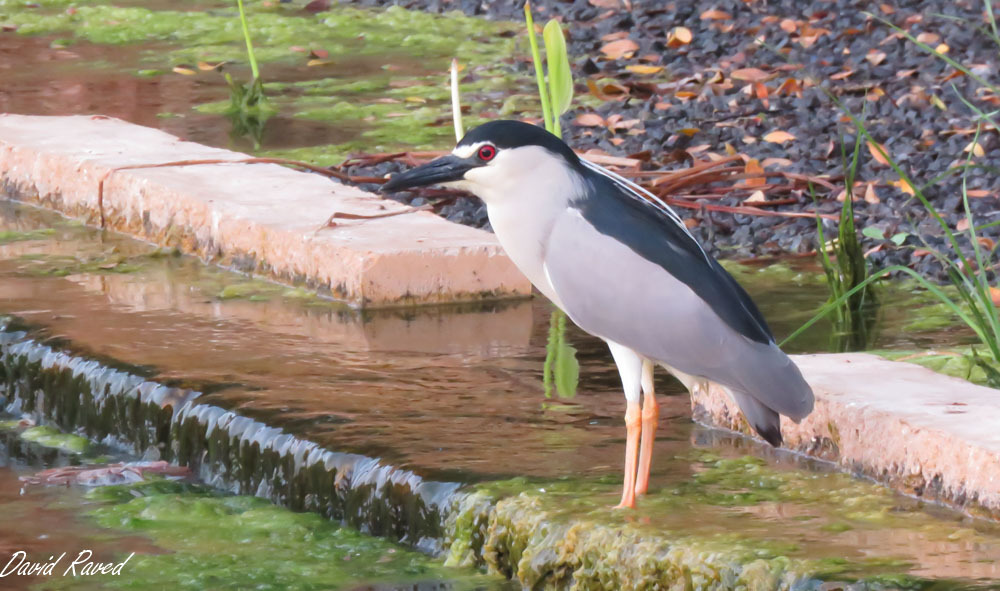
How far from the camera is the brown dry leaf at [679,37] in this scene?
928 cm

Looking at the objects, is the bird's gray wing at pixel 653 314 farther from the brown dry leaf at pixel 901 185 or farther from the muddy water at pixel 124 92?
the muddy water at pixel 124 92

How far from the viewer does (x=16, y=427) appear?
15.7ft

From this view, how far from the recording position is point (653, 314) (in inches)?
135

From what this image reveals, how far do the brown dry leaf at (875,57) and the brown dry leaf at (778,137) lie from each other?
148cm

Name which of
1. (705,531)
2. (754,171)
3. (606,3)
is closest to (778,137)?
(754,171)

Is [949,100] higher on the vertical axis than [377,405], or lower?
higher

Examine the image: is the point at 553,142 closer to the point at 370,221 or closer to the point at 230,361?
the point at 230,361

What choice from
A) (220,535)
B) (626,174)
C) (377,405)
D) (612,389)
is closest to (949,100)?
(626,174)

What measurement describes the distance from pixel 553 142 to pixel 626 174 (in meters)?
2.92

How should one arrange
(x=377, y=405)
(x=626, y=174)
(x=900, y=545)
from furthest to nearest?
(x=626, y=174), (x=377, y=405), (x=900, y=545)

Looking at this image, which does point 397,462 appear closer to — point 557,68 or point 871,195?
point 557,68

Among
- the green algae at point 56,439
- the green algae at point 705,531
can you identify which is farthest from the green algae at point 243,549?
the green algae at point 56,439

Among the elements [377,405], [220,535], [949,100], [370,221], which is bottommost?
[220,535]

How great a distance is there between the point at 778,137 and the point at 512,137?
3.80m
